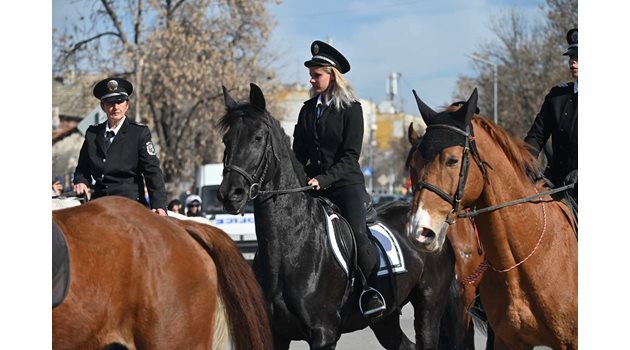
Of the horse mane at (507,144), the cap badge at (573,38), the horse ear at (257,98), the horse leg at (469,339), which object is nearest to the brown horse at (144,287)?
the horse ear at (257,98)

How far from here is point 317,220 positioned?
7.29 meters

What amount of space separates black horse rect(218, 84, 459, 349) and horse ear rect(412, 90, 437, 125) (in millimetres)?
1239

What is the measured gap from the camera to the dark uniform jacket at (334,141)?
24.4ft

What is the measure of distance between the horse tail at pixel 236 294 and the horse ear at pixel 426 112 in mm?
1557

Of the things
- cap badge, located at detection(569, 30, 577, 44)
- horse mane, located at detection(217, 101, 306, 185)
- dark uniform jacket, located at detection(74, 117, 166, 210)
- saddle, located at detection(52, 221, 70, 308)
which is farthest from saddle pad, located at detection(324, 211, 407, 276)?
saddle, located at detection(52, 221, 70, 308)

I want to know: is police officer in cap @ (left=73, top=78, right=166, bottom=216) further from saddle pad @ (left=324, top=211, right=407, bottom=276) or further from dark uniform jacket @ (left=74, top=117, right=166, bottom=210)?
saddle pad @ (left=324, top=211, right=407, bottom=276)

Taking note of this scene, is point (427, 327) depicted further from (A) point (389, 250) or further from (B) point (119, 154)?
(B) point (119, 154)

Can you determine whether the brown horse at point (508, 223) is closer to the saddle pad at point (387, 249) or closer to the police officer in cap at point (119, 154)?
the saddle pad at point (387, 249)

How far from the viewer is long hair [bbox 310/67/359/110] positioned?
7.51 meters

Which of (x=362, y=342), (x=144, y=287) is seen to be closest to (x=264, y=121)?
(x=144, y=287)

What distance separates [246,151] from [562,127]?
7.97 ft

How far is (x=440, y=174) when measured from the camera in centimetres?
597
